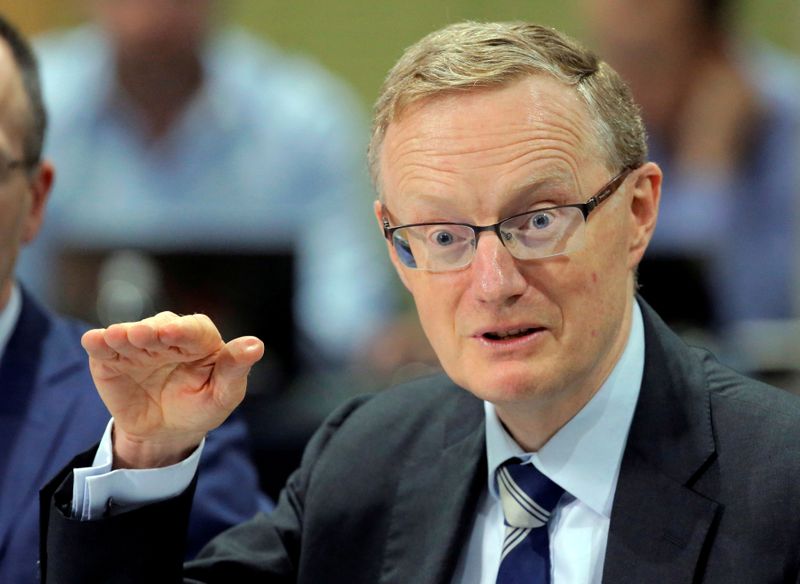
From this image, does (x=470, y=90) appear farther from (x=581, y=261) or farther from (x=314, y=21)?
(x=314, y=21)

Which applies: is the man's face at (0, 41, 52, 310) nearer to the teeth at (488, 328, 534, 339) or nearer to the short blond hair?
the short blond hair

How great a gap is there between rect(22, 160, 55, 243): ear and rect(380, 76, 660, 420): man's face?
3.40 ft

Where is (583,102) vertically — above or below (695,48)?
above

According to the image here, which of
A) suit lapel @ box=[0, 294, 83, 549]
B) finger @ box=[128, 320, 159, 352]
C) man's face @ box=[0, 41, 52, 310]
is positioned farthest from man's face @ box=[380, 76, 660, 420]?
man's face @ box=[0, 41, 52, 310]

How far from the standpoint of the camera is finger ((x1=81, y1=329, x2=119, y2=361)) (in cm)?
173

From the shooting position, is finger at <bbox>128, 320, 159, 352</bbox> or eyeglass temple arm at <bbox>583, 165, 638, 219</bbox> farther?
eyeglass temple arm at <bbox>583, 165, 638, 219</bbox>

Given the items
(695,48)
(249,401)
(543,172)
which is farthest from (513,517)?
(695,48)

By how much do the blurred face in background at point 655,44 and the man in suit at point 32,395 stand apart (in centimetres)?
371

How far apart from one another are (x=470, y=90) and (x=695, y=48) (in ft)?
14.0

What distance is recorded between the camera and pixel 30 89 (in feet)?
8.44

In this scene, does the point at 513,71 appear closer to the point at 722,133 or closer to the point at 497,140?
the point at 497,140

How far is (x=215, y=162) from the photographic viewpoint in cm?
584

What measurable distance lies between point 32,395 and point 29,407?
3 centimetres

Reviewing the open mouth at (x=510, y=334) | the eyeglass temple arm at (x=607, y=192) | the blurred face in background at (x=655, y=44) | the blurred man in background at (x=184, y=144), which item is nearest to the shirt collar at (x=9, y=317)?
the open mouth at (x=510, y=334)
